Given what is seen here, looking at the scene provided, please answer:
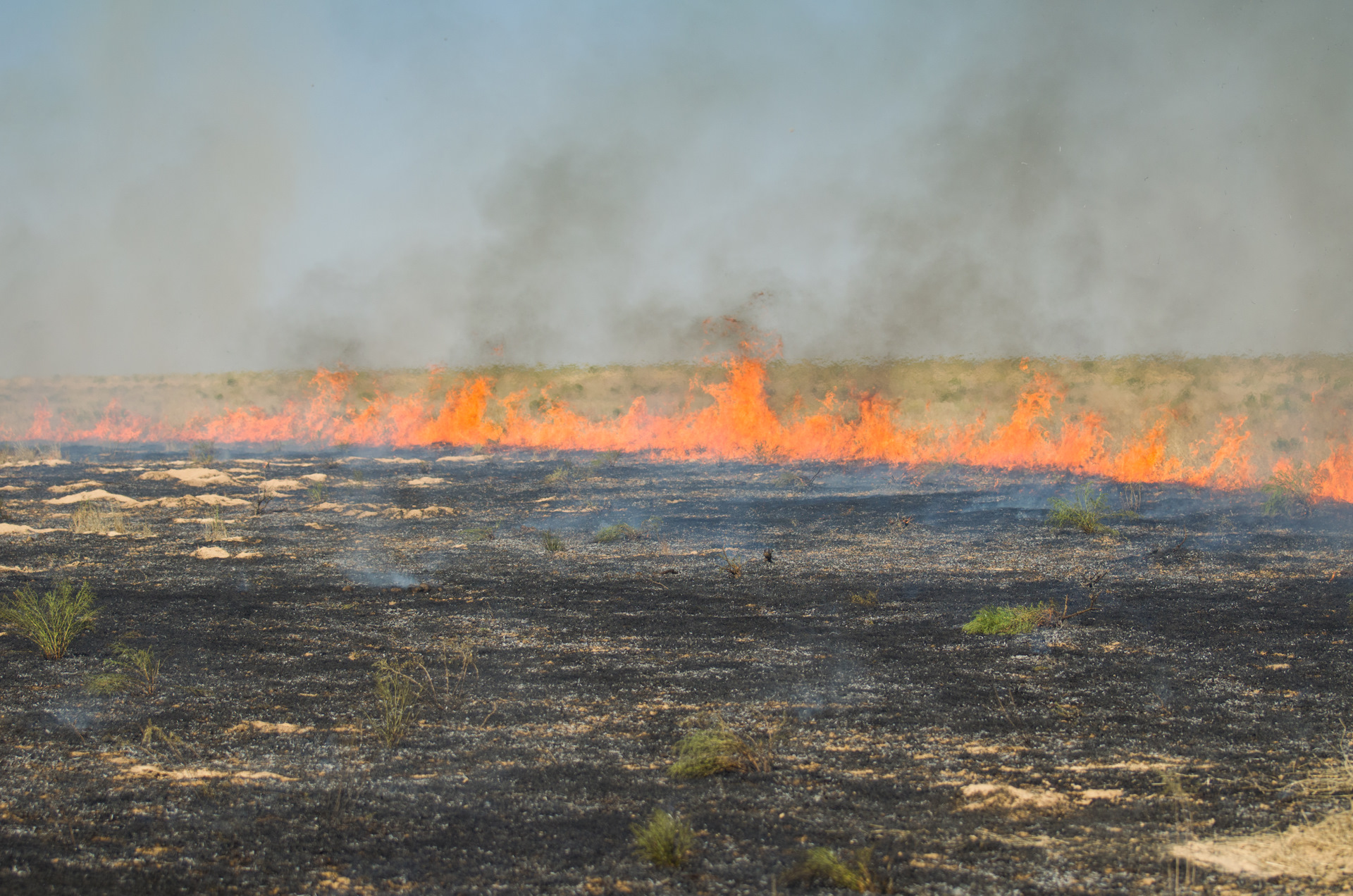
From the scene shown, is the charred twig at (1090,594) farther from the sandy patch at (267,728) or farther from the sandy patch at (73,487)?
the sandy patch at (73,487)

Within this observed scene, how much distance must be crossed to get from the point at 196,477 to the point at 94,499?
3.45 metres

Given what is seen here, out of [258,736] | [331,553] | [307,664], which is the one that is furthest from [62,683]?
[331,553]

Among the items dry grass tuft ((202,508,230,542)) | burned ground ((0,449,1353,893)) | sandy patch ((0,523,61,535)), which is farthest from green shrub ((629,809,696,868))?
sandy patch ((0,523,61,535))

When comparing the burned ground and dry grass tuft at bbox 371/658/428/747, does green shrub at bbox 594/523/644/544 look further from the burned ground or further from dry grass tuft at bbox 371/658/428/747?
dry grass tuft at bbox 371/658/428/747

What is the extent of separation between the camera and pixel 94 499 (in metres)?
15.7

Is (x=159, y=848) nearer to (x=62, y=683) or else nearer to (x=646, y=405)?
(x=62, y=683)

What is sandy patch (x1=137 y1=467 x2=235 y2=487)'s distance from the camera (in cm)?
1864

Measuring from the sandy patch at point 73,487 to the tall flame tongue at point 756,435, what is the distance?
42.7ft

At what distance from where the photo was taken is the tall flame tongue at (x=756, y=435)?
19.8 meters

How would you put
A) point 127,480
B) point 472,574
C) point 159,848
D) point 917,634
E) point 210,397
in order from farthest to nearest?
point 210,397 < point 127,480 < point 472,574 < point 917,634 < point 159,848

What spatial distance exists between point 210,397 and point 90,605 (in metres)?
57.2

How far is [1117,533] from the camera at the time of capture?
12227 millimetres

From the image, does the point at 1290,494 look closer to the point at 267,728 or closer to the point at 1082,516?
the point at 1082,516

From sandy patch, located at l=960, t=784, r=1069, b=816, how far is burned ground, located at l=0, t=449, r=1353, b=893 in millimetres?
21
